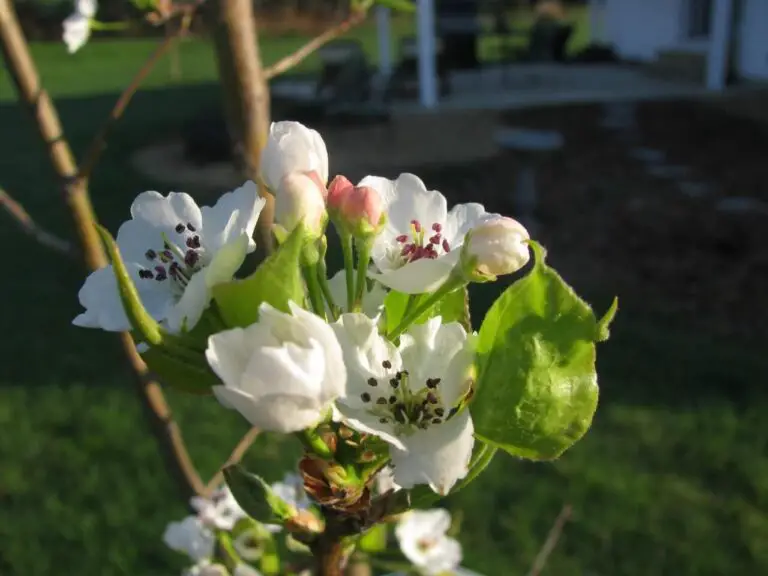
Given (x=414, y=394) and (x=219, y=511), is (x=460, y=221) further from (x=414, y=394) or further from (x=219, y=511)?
(x=219, y=511)

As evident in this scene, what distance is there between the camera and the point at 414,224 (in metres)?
0.71

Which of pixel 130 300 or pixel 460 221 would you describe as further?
pixel 460 221

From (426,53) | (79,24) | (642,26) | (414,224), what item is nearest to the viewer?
(414,224)

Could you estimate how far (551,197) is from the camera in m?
5.72

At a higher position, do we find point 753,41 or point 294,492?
point 294,492

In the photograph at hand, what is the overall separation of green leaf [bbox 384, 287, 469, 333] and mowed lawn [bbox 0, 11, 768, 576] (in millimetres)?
1298

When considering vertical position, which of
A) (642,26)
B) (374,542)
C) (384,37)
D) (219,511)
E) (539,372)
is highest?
(539,372)

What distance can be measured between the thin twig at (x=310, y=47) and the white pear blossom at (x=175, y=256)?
0.59 metres

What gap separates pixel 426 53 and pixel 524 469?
6.49 meters

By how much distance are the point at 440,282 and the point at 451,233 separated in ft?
0.35

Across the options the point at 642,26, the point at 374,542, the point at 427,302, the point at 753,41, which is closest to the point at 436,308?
the point at 427,302

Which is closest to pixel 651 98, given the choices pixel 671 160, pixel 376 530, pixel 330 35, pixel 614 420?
pixel 671 160

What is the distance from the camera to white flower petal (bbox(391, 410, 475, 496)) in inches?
22.9

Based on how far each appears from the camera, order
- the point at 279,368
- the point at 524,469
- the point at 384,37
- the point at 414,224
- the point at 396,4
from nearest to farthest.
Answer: the point at 279,368 < the point at 414,224 < the point at 396,4 < the point at 524,469 < the point at 384,37
